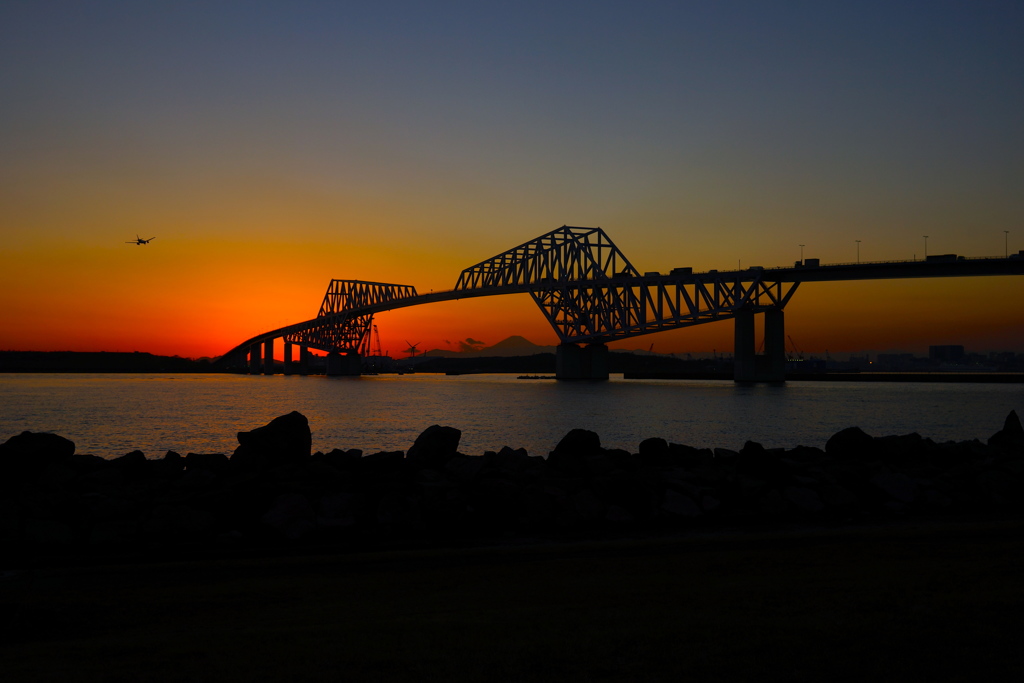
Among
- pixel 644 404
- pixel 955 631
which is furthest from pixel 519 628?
pixel 644 404

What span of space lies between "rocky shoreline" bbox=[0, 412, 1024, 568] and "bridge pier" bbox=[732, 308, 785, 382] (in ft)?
247

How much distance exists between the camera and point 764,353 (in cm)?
9188

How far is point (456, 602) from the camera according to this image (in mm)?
5961

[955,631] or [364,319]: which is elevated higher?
[364,319]

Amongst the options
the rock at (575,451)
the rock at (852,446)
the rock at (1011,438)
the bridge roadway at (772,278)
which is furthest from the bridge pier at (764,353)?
the rock at (575,451)

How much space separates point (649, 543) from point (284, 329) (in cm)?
17291

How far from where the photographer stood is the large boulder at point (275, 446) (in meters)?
12.7

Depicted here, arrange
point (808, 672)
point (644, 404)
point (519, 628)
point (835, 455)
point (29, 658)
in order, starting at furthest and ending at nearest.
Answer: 1. point (644, 404)
2. point (835, 455)
3. point (519, 628)
4. point (29, 658)
5. point (808, 672)

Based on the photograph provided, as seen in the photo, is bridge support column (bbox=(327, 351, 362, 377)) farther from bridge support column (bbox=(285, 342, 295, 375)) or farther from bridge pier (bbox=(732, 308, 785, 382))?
bridge pier (bbox=(732, 308, 785, 382))

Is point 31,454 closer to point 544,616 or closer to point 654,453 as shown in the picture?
point 654,453

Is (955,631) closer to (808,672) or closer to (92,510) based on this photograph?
(808,672)

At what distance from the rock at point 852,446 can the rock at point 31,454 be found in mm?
13535

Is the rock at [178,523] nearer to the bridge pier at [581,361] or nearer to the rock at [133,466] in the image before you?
the rock at [133,466]

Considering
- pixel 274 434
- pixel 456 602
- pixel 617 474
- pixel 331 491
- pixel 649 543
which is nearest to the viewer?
pixel 456 602
